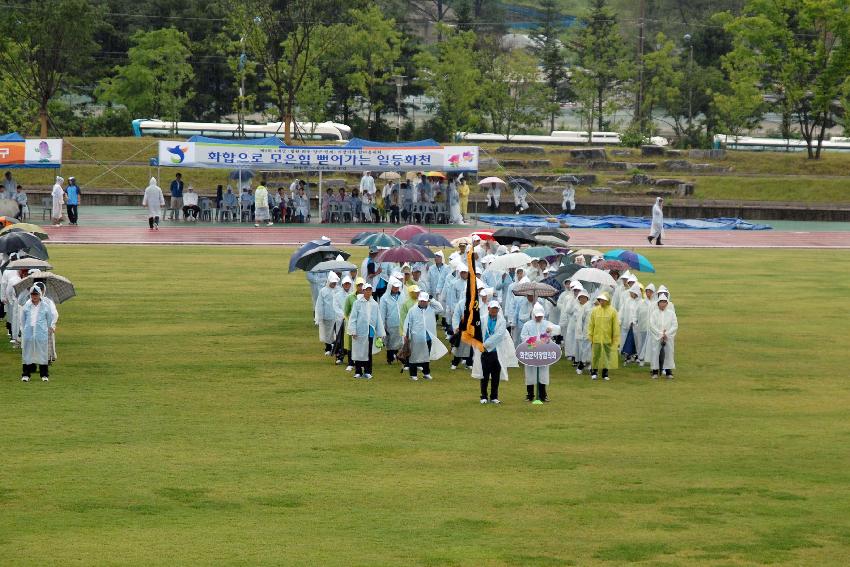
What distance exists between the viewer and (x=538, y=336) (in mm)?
17312

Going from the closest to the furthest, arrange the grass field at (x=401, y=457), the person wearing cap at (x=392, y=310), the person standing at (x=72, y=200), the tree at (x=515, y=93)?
1. the grass field at (x=401, y=457)
2. the person wearing cap at (x=392, y=310)
3. the person standing at (x=72, y=200)
4. the tree at (x=515, y=93)

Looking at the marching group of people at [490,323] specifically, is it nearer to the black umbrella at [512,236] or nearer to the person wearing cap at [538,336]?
the person wearing cap at [538,336]

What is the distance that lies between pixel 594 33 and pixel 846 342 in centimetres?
5566

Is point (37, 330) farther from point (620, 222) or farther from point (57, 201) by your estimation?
point (620, 222)

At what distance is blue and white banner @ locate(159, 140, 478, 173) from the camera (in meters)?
43.3

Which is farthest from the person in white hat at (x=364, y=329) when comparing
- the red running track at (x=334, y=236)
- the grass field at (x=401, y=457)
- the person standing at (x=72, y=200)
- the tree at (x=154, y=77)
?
the tree at (x=154, y=77)

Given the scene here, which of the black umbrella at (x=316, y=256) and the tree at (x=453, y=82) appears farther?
the tree at (x=453, y=82)

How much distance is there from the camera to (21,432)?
15352 millimetres

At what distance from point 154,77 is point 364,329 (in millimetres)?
50802

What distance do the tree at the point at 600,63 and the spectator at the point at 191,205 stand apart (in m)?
28.6

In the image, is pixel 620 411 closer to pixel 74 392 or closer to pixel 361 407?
pixel 361 407

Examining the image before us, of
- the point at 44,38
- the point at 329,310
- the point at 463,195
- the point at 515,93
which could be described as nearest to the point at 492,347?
the point at 329,310

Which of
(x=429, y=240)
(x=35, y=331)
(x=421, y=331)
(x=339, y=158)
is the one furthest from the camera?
(x=339, y=158)

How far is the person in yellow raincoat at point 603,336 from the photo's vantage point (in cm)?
1928
